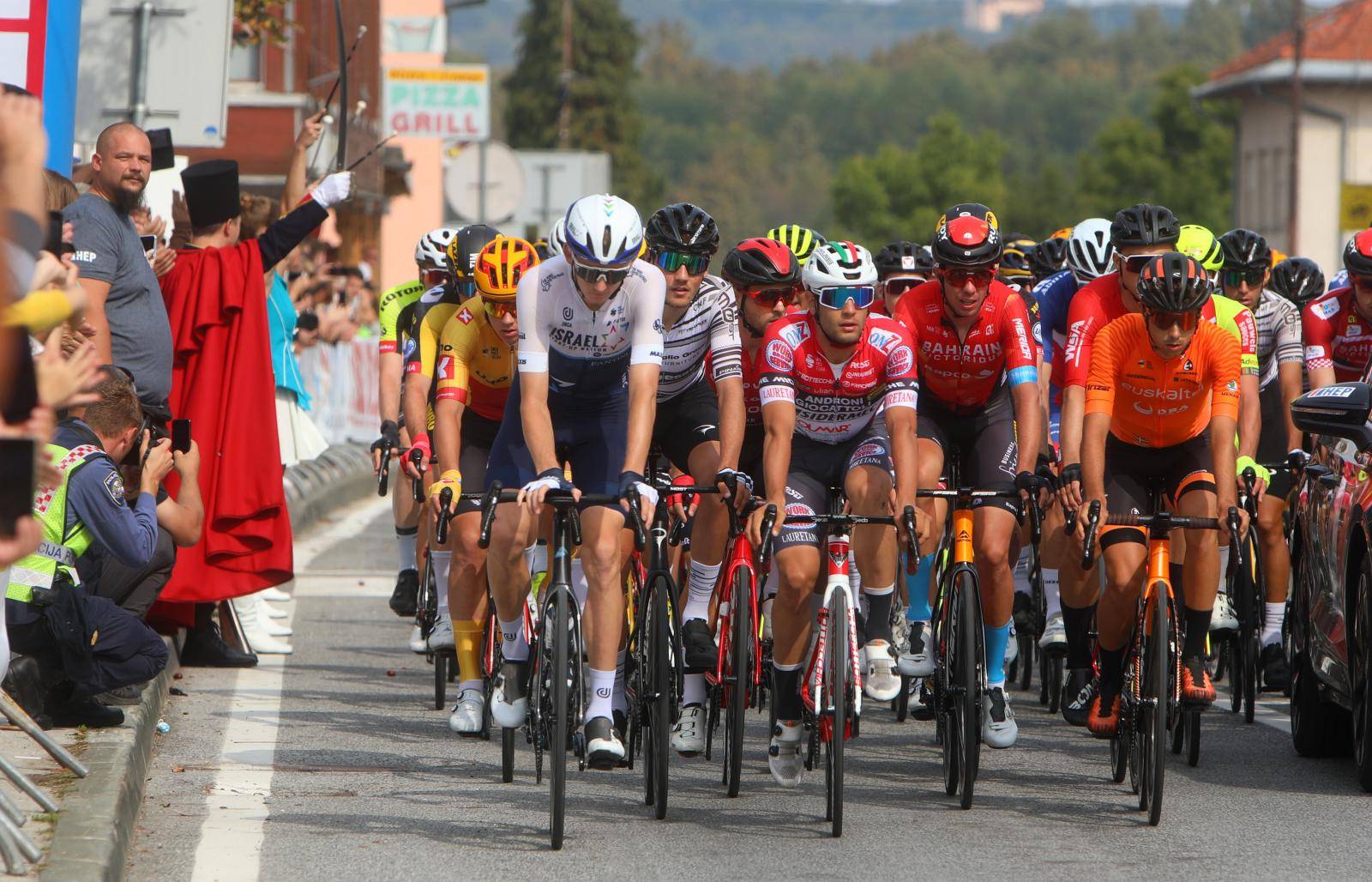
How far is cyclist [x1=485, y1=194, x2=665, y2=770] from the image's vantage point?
7.41 metres

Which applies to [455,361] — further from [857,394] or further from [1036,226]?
[1036,226]

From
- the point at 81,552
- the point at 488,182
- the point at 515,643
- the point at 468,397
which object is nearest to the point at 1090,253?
the point at 468,397

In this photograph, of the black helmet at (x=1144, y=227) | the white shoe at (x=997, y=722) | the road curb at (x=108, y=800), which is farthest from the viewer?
the black helmet at (x=1144, y=227)

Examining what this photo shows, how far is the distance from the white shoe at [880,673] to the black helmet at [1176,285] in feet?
5.75

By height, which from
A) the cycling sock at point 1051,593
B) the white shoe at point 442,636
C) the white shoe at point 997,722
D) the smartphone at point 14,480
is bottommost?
the white shoe at point 997,722

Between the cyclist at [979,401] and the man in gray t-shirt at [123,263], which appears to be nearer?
the cyclist at [979,401]

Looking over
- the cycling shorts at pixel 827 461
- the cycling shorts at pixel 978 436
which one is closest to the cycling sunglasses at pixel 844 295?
the cycling shorts at pixel 827 461

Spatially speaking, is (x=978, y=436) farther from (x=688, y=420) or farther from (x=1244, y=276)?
(x=1244, y=276)

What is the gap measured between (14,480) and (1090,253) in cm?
726

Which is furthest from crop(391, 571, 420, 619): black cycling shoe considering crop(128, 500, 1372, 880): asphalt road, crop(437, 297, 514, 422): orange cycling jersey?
crop(437, 297, 514, 422): orange cycling jersey

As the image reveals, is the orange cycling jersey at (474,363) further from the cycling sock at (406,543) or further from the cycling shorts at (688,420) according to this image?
the cycling sock at (406,543)

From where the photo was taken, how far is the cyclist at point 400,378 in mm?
10961

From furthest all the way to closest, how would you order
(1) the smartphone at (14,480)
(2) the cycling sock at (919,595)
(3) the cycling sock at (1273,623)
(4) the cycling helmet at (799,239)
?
(3) the cycling sock at (1273,623) < (4) the cycling helmet at (799,239) < (2) the cycling sock at (919,595) < (1) the smartphone at (14,480)

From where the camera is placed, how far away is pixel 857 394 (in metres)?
8.34
